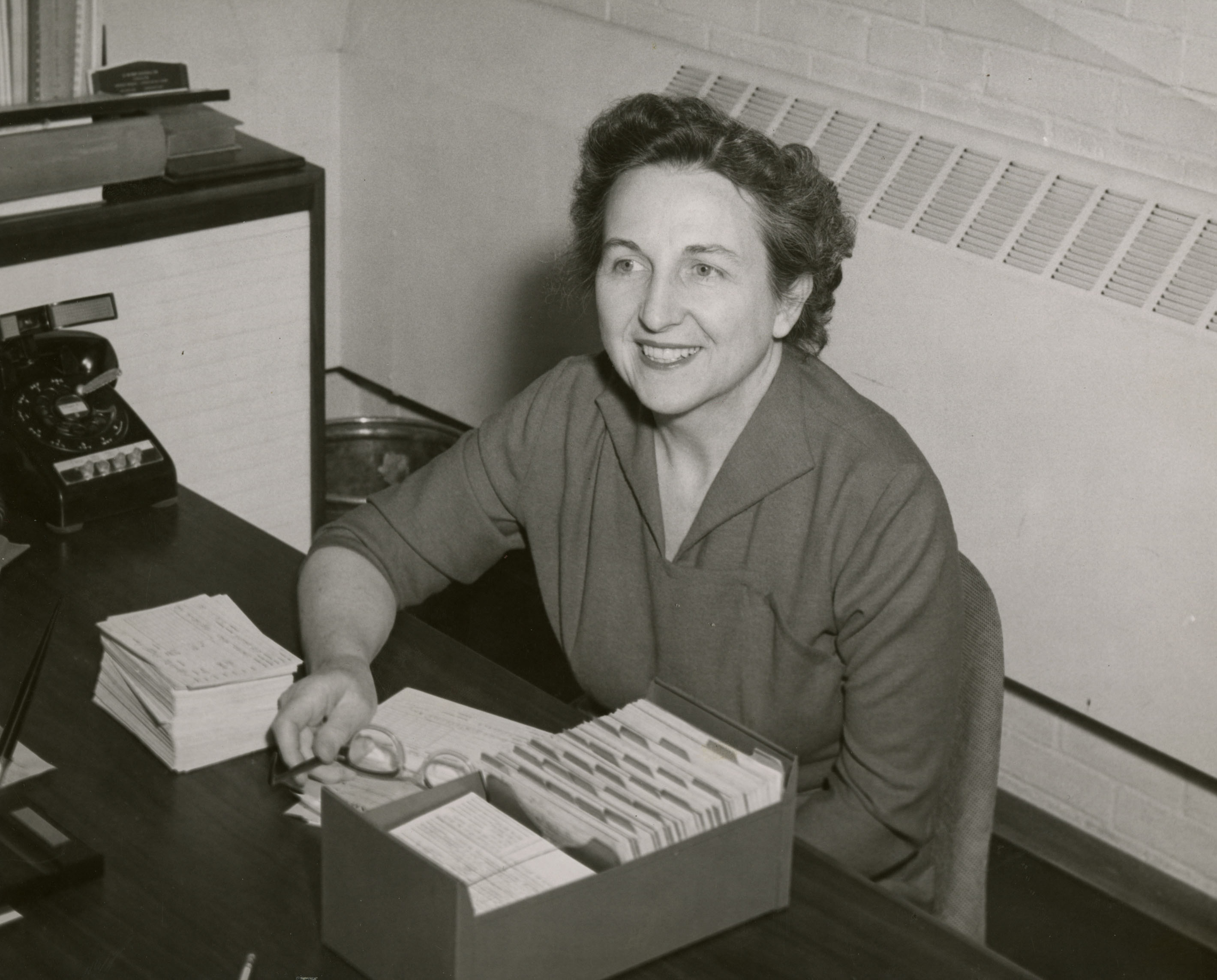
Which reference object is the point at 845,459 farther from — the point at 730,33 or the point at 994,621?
the point at 730,33

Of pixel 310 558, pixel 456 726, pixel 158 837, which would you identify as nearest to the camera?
pixel 158 837

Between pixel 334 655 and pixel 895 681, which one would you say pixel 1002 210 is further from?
pixel 334 655

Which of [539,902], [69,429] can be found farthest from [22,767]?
[69,429]

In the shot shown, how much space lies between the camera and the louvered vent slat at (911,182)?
8.21ft

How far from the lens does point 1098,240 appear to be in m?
2.32

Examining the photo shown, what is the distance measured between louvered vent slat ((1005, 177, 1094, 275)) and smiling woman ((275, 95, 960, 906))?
2.05 ft

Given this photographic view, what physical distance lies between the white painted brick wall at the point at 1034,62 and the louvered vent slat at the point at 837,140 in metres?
0.06

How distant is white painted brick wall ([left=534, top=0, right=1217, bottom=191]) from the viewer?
7.45 feet

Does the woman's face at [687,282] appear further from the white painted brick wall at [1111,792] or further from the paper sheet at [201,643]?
Answer: the white painted brick wall at [1111,792]

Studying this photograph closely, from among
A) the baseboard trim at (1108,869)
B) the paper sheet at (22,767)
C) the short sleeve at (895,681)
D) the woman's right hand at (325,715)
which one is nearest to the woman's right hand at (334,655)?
the woman's right hand at (325,715)

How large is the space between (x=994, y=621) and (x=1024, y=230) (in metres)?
0.93

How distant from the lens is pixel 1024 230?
2.38 metres

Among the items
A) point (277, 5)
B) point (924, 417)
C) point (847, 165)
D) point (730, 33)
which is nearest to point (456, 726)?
point (924, 417)

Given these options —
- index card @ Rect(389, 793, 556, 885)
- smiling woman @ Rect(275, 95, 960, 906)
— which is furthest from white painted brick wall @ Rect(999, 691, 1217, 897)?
index card @ Rect(389, 793, 556, 885)
